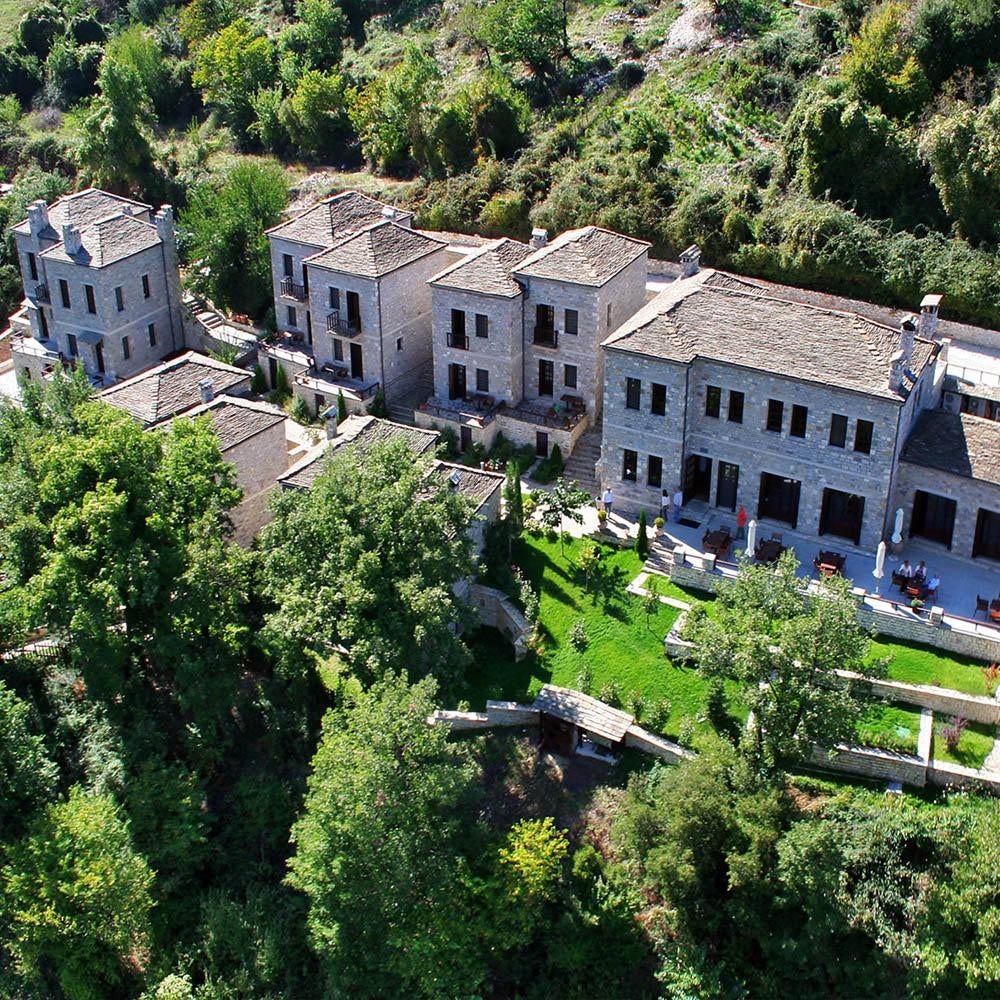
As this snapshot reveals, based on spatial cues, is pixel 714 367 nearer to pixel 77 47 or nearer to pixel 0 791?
pixel 0 791

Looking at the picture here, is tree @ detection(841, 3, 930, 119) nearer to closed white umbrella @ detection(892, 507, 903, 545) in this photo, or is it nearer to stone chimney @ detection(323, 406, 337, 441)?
closed white umbrella @ detection(892, 507, 903, 545)

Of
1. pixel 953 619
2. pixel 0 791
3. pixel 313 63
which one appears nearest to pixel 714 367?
pixel 953 619

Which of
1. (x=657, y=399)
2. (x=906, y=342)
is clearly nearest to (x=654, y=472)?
(x=657, y=399)

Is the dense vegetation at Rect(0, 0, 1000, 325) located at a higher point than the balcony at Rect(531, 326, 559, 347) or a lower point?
higher

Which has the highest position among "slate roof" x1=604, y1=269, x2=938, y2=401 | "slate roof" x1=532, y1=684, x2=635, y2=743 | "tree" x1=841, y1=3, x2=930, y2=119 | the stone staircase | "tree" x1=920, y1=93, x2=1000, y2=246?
"tree" x1=841, y1=3, x2=930, y2=119

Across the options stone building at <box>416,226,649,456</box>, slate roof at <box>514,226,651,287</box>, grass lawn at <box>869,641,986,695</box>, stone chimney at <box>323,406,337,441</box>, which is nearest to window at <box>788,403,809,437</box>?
grass lawn at <box>869,641,986,695</box>

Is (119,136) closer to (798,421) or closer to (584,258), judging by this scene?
(584,258)
